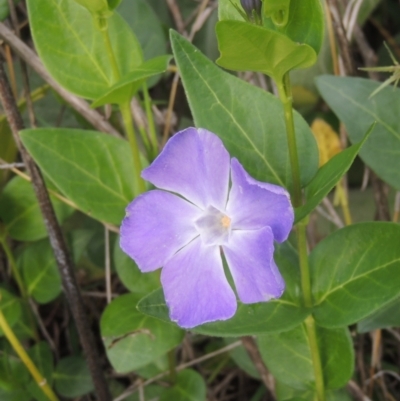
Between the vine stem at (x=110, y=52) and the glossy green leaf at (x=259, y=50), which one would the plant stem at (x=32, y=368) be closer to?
the vine stem at (x=110, y=52)

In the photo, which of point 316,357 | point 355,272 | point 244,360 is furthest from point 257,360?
point 355,272

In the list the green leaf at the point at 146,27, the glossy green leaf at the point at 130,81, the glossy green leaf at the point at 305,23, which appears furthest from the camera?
the green leaf at the point at 146,27

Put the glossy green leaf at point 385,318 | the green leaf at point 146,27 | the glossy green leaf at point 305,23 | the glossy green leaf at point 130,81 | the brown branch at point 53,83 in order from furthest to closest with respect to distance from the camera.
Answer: the green leaf at point 146,27 < the brown branch at point 53,83 < the glossy green leaf at point 385,318 < the glossy green leaf at point 130,81 < the glossy green leaf at point 305,23

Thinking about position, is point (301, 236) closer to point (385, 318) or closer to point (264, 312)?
point (264, 312)

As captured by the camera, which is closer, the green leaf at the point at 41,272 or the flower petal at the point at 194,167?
the flower petal at the point at 194,167

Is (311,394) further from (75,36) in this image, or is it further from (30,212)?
(75,36)

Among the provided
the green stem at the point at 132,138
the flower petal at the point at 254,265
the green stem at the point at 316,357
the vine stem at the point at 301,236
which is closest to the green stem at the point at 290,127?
the vine stem at the point at 301,236

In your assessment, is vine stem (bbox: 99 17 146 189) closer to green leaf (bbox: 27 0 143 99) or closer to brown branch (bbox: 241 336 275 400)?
green leaf (bbox: 27 0 143 99)
